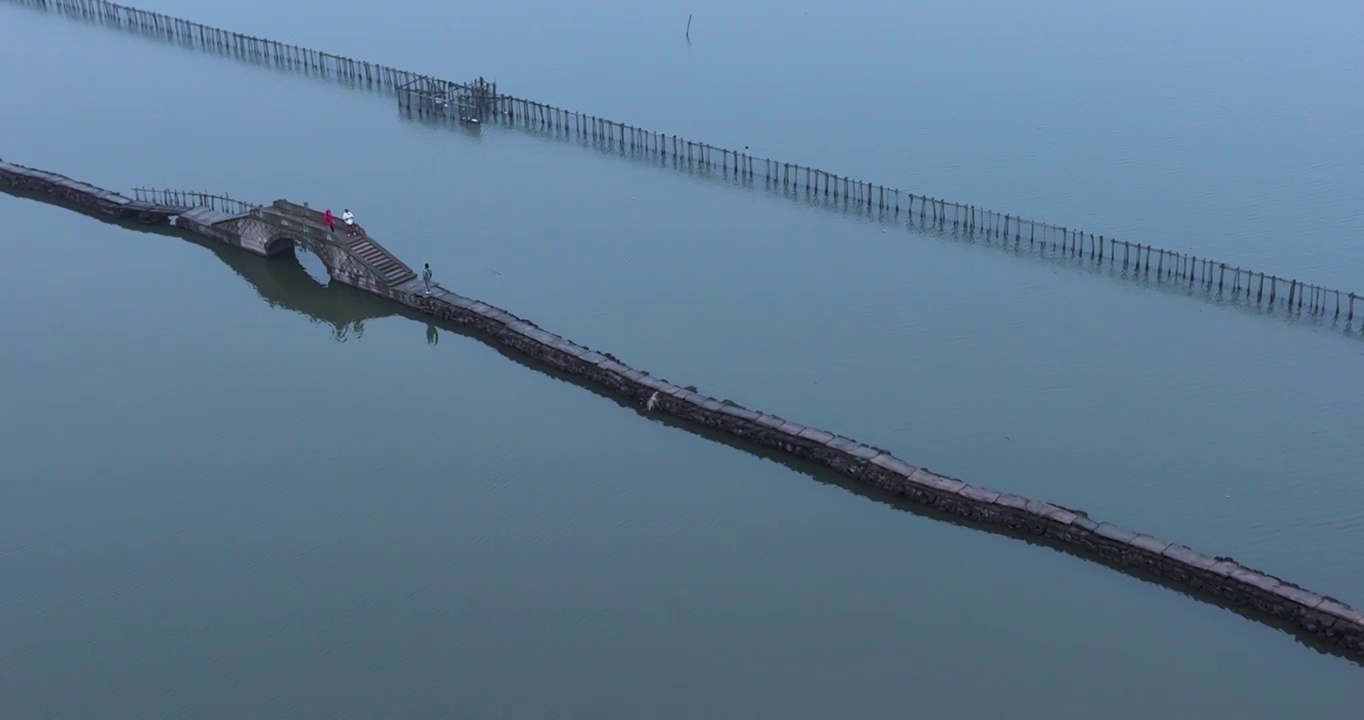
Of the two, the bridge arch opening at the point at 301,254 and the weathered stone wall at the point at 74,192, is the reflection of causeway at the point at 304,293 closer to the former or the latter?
the bridge arch opening at the point at 301,254

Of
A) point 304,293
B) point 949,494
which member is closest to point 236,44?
point 304,293

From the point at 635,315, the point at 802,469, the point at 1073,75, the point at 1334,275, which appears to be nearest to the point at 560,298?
the point at 635,315

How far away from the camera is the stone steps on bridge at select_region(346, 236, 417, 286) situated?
57625 mm

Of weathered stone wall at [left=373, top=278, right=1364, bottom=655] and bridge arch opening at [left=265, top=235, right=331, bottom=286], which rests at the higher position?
bridge arch opening at [left=265, top=235, right=331, bottom=286]

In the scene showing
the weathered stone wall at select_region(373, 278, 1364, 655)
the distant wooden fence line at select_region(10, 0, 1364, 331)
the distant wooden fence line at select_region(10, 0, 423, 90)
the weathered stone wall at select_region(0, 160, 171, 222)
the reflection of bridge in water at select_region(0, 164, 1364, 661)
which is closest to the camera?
the weathered stone wall at select_region(373, 278, 1364, 655)

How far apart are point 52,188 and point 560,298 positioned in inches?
1093

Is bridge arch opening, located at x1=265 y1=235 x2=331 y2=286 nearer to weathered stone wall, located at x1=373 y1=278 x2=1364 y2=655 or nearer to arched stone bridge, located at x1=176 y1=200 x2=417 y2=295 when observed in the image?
arched stone bridge, located at x1=176 y1=200 x2=417 y2=295

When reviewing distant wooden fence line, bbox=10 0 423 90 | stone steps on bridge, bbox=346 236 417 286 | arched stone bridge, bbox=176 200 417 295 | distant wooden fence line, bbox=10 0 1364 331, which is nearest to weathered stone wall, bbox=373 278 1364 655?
stone steps on bridge, bbox=346 236 417 286

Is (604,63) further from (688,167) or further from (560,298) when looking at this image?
(560,298)

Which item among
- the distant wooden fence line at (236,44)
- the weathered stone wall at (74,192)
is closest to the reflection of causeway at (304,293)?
the weathered stone wall at (74,192)

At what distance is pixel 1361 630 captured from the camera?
36.7m

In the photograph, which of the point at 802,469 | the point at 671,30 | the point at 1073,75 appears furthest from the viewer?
the point at 671,30

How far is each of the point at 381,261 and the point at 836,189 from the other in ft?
68.8

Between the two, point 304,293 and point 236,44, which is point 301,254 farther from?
point 236,44
